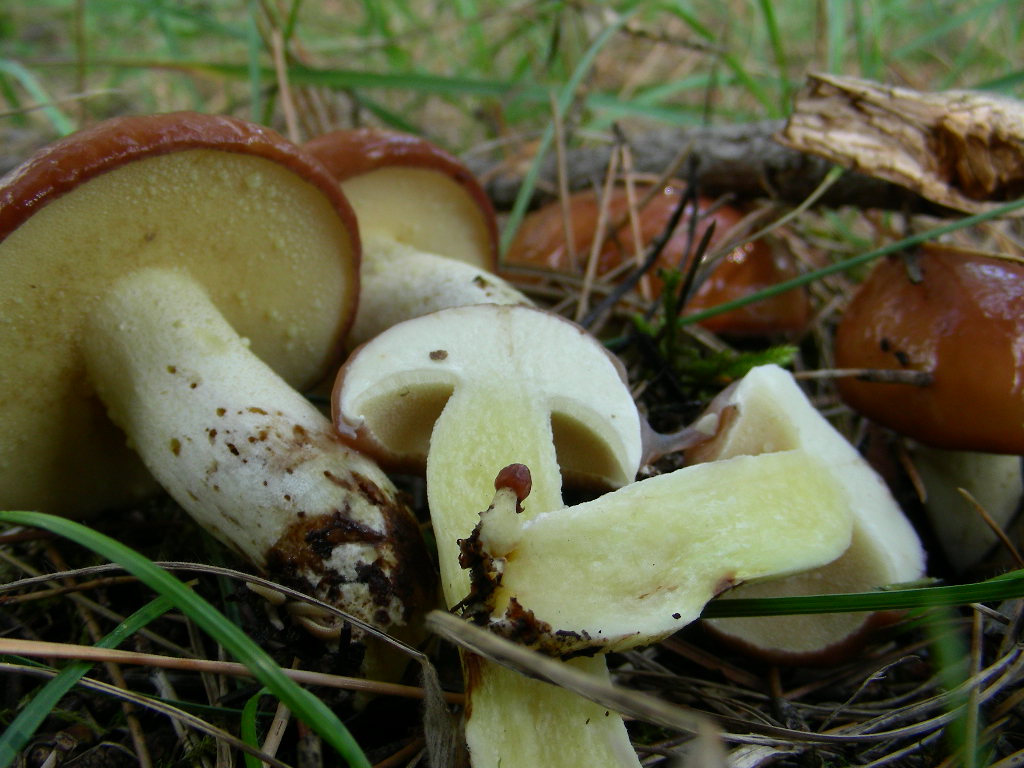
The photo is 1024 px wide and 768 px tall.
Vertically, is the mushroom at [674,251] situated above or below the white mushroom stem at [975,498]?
above

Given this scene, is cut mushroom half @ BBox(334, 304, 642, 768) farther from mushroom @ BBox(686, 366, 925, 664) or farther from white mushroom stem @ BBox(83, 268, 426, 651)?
mushroom @ BBox(686, 366, 925, 664)

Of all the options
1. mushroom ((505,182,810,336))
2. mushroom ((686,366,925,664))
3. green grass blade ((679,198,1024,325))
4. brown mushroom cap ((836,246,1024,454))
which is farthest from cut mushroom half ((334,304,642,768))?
mushroom ((505,182,810,336))

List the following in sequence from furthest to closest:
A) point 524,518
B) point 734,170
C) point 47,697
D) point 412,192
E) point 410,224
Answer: point 734,170 < point 410,224 < point 412,192 < point 524,518 < point 47,697

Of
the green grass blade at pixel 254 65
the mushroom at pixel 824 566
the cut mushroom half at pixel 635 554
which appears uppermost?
the green grass blade at pixel 254 65

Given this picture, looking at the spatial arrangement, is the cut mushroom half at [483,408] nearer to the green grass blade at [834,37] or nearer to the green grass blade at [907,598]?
the green grass blade at [907,598]

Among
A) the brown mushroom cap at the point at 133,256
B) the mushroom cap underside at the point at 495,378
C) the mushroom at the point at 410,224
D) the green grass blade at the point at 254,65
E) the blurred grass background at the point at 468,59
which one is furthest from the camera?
the blurred grass background at the point at 468,59

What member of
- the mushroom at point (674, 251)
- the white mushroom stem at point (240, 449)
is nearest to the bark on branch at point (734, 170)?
the mushroom at point (674, 251)

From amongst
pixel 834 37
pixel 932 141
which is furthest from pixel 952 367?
pixel 834 37

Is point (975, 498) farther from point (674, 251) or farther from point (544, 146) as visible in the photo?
point (544, 146)
